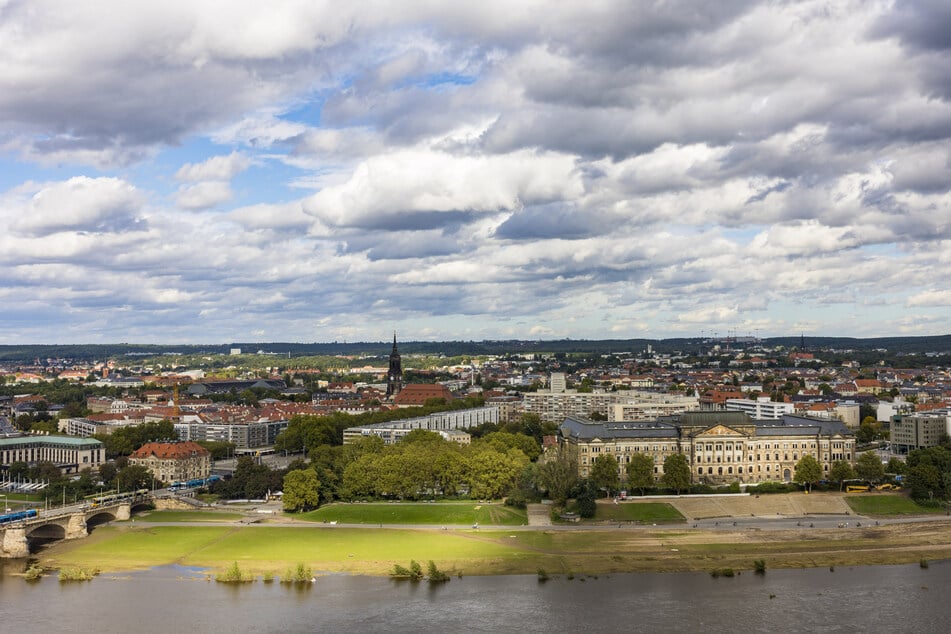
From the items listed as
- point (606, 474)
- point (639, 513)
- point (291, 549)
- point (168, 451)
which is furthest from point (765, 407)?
point (291, 549)

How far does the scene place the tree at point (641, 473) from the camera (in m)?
109

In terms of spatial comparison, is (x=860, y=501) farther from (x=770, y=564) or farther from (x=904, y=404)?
(x=904, y=404)

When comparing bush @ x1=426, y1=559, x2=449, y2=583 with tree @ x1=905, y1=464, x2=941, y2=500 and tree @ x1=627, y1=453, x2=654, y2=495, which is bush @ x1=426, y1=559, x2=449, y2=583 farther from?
tree @ x1=905, y1=464, x2=941, y2=500

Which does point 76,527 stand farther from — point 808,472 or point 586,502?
point 808,472

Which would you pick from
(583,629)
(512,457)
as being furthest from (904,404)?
(583,629)

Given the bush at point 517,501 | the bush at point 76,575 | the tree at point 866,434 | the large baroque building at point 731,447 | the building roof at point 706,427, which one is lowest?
the bush at point 76,575

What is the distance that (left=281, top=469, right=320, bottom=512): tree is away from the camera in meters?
104

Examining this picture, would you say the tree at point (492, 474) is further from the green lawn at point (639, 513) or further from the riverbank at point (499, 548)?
the riverbank at point (499, 548)

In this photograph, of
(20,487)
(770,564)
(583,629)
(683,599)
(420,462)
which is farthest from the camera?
(20,487)

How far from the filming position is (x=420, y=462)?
11144 cm

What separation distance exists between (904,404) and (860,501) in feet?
272

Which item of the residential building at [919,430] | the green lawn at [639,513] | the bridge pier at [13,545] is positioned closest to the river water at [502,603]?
the bridge pier at [13,545]

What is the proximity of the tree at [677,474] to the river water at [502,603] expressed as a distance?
1171 inches

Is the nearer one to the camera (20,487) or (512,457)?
(512,457)
